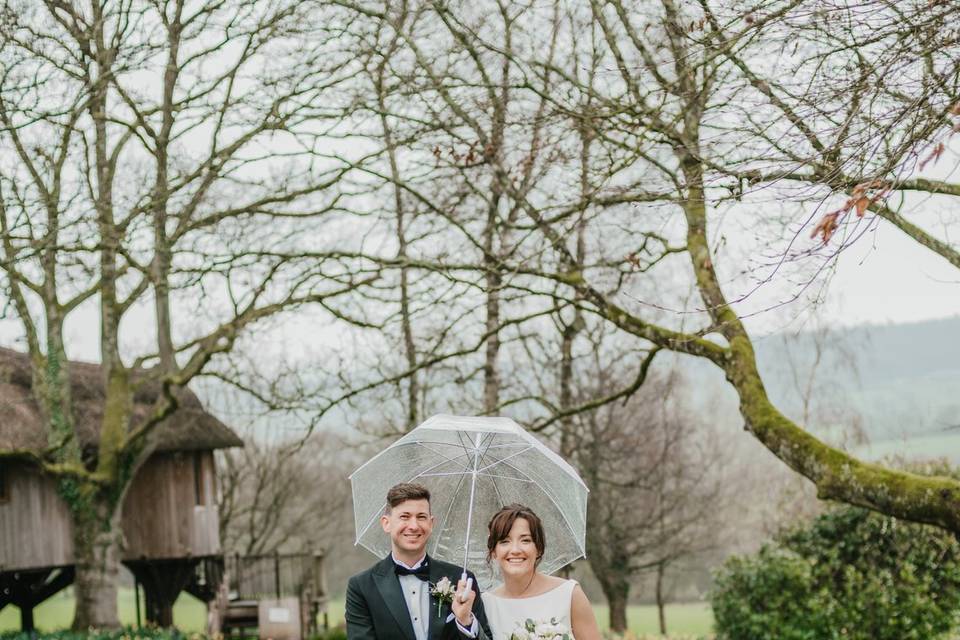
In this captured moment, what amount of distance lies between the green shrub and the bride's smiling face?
10.8 meters

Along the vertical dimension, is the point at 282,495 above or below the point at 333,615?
above

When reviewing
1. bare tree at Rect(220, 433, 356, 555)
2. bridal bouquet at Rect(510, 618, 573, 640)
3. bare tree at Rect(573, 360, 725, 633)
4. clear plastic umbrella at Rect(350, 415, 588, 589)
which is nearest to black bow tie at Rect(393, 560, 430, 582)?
bridal bouquet at Rect(510, 618, 573, 640)

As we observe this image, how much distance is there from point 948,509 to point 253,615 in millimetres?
19373

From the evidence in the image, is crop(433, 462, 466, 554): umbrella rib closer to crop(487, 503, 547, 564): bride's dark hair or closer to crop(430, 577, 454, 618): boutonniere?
crop(487, 503, 547, 564): bride's dark hair

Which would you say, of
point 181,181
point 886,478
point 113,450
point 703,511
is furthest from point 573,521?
point 703,511

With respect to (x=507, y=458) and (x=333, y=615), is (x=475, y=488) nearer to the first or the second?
(x=507, y=458)

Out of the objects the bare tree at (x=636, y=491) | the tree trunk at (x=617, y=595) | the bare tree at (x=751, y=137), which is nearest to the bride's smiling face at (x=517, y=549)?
the bare tree at (x=751, y=137)

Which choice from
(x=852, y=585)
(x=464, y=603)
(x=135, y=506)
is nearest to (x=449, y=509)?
(x=464, y=603)

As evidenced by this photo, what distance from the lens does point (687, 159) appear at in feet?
33.3

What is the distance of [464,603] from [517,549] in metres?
0.59

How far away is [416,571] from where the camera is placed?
513 cm

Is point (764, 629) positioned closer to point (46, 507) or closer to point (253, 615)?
point (253, 615)

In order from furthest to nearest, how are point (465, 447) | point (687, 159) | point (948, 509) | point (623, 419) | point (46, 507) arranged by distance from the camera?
point (623, 419) < point (46, 507) < point (687, 159) < point (948, 509) < point (465, 447)

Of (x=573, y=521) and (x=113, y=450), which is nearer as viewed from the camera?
(x=573, y=521)
